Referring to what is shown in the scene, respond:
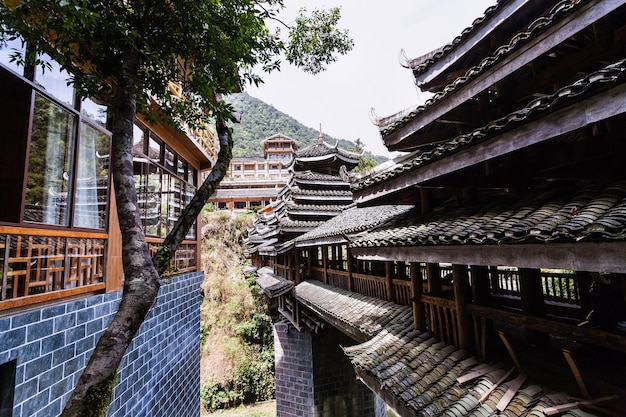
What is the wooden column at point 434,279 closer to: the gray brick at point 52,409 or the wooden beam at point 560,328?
the wooden beam at point 560,328

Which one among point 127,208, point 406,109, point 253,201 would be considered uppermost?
point 253,201

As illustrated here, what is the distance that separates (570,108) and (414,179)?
81.7 inches

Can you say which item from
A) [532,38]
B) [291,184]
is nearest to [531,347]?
[532,38]

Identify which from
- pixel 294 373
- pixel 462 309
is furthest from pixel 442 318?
pixel 294 373

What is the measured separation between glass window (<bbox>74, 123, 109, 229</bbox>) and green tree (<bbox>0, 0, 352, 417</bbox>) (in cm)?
138

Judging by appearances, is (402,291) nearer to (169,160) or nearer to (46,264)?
(46,264)

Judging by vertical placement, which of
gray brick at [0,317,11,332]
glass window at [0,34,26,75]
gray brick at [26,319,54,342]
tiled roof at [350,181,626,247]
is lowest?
gray brick at [26,319,54,342]

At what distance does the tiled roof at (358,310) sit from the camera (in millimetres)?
5441

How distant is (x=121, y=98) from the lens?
3250 mm

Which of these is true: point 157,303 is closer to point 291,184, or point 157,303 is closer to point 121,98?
point 121,98

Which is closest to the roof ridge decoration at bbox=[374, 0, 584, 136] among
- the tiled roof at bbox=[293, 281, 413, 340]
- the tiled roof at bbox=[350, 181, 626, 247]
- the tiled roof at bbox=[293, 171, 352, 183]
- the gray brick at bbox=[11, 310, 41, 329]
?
the tiled roof at bbox=[350, 181, 626, 247]

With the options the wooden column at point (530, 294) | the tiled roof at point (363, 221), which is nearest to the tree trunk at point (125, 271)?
the wooden column at point (530, 294)

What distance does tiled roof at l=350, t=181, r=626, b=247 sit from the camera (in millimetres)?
2209

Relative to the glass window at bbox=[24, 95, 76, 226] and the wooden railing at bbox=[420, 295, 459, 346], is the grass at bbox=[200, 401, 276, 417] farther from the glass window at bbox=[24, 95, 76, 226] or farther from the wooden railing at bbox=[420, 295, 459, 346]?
the glass window at bbox=[24, 95, 76, 226]
